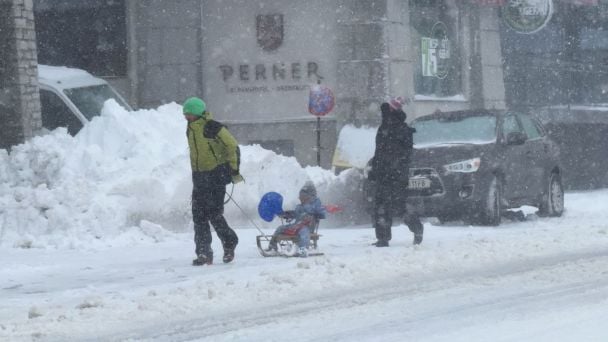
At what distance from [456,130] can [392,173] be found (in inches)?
163

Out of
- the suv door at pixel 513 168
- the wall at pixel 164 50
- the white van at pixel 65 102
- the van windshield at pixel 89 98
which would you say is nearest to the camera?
the suv door at pixel 513 168

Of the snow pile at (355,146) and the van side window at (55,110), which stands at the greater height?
the van side window at (55,110)

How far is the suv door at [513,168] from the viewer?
17984 mm

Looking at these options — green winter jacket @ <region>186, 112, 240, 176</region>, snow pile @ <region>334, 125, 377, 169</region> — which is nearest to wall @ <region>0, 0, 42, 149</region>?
snow pile @ <region>334, 125, 377, 169</region>

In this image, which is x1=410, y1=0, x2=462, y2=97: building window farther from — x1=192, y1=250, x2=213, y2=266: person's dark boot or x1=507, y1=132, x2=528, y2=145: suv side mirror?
x1=192, y1=250, x2=213, y2=266: person's dark boot

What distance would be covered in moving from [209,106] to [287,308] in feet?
54.2

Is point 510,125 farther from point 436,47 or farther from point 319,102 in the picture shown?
point 436,47

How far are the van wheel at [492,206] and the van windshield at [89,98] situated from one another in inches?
248

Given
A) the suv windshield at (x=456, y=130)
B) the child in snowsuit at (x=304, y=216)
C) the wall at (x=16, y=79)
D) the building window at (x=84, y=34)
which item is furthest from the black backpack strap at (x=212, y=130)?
A: the building window at (x=84, y=34)

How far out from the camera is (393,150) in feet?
47.9

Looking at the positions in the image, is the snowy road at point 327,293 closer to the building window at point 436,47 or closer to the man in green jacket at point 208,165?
the man in green jacket at point 208,165

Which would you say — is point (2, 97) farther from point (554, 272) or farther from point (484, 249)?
point (554, 272)

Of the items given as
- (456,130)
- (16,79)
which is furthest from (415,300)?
(16,79)

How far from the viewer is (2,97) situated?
19016 millimetres
